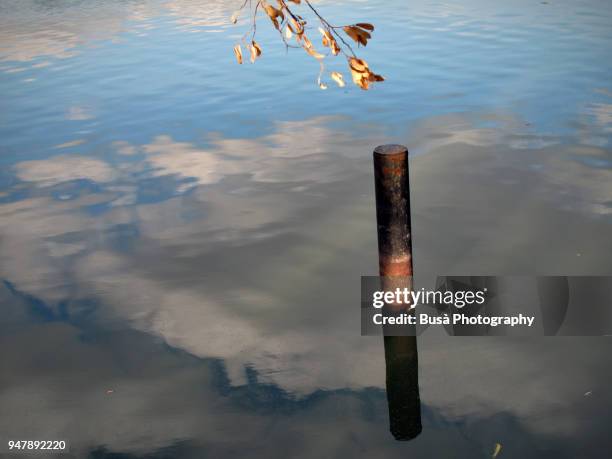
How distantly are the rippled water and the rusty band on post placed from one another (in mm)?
1036

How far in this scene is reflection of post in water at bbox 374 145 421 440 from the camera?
6031 mm

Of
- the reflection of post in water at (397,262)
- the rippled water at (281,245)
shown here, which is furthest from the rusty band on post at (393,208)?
the rippled water at (281,245)

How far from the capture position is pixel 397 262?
6.48 meters

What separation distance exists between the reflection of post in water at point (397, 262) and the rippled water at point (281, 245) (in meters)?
0.12

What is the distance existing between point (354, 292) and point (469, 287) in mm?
1356

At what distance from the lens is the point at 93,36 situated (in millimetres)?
26125

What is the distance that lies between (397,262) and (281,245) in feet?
9.88

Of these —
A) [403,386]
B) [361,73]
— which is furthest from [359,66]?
[403,386]

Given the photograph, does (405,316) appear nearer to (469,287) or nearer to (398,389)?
(398,389)

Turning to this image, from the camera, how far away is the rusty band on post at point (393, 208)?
6.04 m

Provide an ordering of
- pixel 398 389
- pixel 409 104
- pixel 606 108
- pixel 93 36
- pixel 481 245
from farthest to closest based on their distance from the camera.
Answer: pixel 93 36, pixel 409 104, pixel 606 108, pixel 481 245, pixel 398 389

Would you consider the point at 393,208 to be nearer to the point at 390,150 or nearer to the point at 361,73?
the point at 390,150

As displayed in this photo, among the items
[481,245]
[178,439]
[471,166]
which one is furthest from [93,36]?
[178,439]
